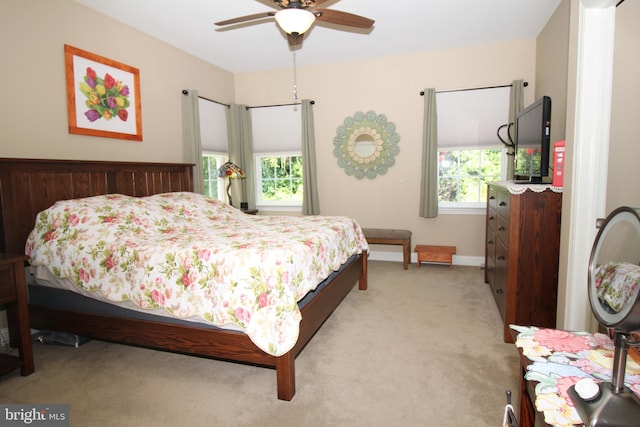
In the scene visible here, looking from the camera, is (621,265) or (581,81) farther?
(581,81)

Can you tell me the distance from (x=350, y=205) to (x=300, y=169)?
905 mm

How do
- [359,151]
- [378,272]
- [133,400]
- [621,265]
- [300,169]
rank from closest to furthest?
[621,265] → [133,400] → [378,272] → [359,151] → [300,169]

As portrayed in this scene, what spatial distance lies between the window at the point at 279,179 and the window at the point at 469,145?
1962 millimetres

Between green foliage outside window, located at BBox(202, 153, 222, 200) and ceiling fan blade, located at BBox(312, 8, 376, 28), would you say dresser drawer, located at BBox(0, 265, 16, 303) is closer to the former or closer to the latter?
ceiling fan blade, located at BBox(312, 8, 376, 28)

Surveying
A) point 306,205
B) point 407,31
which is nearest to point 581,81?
point 407,31

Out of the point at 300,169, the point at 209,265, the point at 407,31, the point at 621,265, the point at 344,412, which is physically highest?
the point at 407,31

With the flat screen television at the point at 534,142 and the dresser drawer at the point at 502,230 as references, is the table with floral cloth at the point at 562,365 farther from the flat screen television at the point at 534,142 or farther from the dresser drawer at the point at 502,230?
the flat screen television at the point at 534,142

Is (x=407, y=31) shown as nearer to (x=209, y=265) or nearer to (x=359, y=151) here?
(x=359, y=151)

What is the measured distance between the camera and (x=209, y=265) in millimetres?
2039

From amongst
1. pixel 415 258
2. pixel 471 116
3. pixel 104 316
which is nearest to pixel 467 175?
pixel 471 116

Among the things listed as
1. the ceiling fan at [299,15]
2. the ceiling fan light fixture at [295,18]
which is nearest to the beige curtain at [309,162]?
the ceiling fan at [299,15]

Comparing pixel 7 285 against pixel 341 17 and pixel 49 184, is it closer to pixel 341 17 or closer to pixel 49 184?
pixel 49 184

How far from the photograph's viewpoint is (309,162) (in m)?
5.04

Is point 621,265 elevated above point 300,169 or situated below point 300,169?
below
